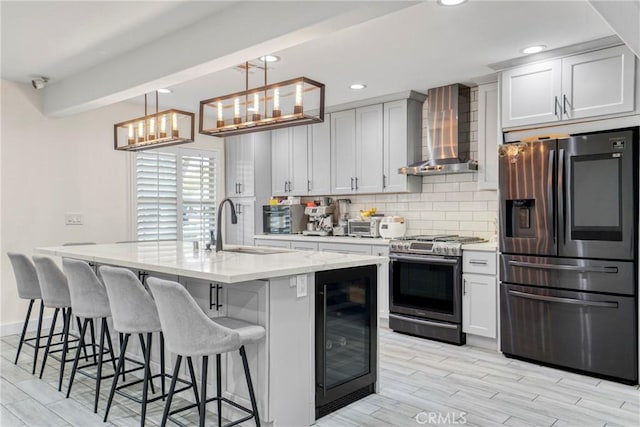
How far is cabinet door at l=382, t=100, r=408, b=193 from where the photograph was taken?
16.5ft

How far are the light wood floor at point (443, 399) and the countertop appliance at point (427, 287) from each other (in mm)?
508

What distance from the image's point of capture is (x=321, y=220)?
593 cm

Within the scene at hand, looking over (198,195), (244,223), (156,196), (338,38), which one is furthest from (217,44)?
(244,223)

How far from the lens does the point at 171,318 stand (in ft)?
7.62

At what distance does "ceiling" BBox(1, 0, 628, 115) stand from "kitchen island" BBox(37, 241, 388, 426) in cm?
139

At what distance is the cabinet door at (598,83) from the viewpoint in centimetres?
334

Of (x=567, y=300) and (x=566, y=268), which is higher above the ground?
(x=566, y=268)

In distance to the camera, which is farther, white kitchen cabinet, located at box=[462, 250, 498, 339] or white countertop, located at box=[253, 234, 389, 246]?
white countertop, located at box=[253, 234, 389, 246]

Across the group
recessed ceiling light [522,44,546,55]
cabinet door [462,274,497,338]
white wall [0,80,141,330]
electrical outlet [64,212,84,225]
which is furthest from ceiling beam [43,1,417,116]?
cabinet door [462,274,497,338]

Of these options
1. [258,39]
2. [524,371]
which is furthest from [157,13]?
[524,371]

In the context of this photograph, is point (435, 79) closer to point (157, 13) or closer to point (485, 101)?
point (485, 101)

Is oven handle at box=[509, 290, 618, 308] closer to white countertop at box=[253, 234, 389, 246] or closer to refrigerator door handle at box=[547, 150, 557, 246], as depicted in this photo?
refrigerator door handle at box=[547, 150, 557, 246]

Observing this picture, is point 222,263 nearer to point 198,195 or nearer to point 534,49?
point 534,49

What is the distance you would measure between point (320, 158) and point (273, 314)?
11.6 feet
